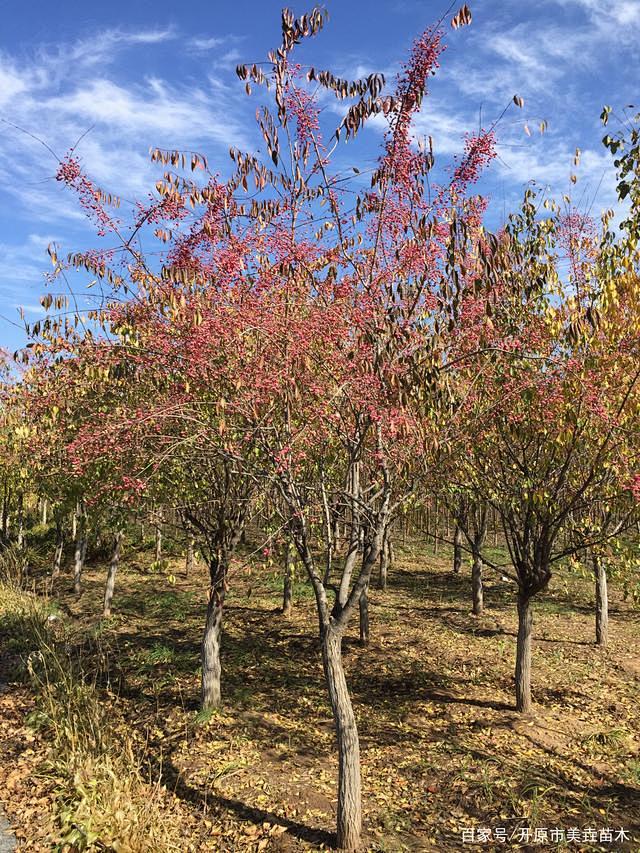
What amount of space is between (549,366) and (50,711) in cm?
905

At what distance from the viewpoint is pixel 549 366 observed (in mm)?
8125

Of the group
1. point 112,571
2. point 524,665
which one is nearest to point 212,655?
point 524,665

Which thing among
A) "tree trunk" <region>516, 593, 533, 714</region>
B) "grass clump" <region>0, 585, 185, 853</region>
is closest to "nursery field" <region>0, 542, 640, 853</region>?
"grass clump" <region>0, 585, 185, 853</region>

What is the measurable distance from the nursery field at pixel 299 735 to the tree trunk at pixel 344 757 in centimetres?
27

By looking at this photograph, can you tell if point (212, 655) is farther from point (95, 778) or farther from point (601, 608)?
point (601, 608)

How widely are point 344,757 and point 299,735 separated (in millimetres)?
3288

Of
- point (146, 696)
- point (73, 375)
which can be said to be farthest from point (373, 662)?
point (73, 375)

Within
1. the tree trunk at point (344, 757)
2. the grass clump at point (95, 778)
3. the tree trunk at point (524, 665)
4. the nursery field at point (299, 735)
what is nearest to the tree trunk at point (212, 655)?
the nursery field at point (299, 735)

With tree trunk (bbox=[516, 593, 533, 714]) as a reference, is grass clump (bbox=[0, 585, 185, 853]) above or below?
below

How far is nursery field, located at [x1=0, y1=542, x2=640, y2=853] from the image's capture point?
21.9 ft

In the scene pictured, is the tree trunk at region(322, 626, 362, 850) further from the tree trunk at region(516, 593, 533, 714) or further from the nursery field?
the tree trunk at region(516, 593, 533, 714)

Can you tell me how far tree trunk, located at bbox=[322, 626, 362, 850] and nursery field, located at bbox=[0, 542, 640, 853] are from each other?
0.27 metres

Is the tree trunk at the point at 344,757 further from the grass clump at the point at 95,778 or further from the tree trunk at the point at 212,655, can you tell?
the tree trunk at the point at 212,655

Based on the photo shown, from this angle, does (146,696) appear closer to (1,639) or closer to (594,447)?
(1,639)
